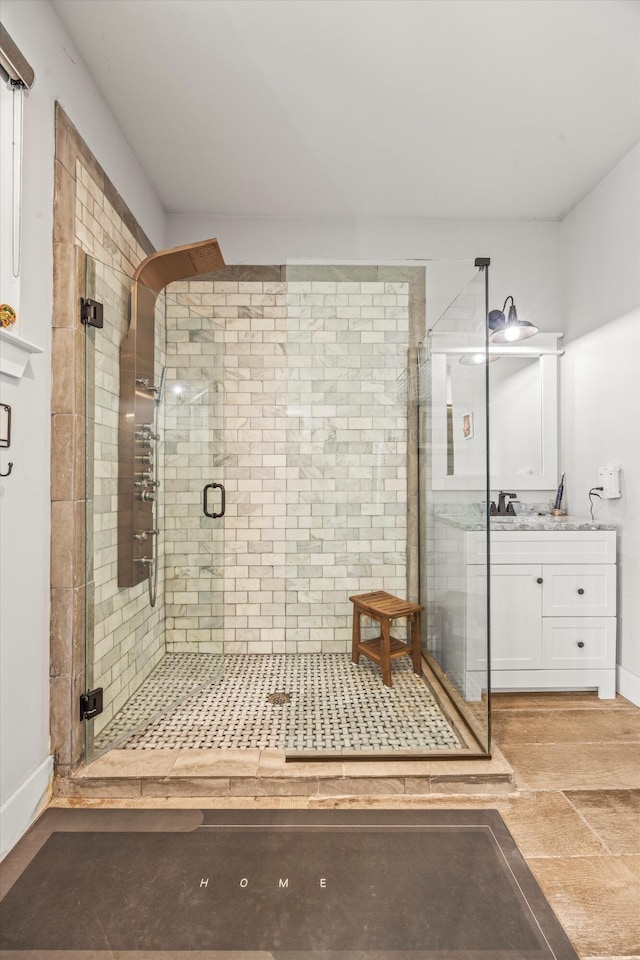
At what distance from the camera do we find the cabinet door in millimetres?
2736

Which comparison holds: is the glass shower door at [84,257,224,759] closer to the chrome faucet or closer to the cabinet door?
the cabinet door

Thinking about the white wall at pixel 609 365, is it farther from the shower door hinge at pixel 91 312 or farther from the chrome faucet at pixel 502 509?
the shower door hinge at pixel 91 312

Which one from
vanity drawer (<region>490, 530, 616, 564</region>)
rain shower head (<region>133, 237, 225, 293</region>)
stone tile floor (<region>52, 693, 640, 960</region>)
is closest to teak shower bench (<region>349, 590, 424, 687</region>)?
stone tile floor (<region>52, 693, 640, 960</region>)

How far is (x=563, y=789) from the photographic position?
1936 mm

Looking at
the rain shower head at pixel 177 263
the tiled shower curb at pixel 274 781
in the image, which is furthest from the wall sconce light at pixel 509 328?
the tiled shower curb at pixel 274 781

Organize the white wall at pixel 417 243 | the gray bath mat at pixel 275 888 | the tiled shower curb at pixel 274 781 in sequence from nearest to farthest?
the gray bath mat at pixel 275 888 → the tiled shower curb at pixel 274 781 → the white wall at pixel 417 243

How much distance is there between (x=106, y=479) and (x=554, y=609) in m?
2.39

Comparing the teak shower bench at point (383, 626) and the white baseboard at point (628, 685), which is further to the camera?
the white baseboard at point (628, 685)

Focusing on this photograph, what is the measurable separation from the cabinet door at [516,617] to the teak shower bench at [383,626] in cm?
59

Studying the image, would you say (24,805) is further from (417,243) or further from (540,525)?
(417,243)

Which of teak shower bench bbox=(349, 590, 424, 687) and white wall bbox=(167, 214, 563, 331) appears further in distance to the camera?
white wall bbox=(167, 214, 563, 331)

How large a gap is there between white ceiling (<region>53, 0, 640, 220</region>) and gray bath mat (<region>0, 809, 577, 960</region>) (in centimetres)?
296

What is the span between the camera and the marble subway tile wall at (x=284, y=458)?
2.09 m

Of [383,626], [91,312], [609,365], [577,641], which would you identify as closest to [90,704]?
[383,626]
